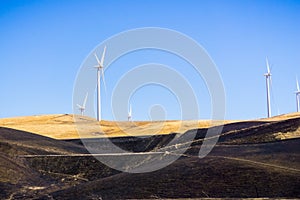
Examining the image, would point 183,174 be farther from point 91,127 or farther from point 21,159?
point 91,127

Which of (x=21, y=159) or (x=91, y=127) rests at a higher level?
(x=91, y=127)

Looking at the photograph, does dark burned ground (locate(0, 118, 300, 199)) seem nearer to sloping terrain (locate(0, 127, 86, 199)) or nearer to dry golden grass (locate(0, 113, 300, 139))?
sloping terrain (locate(0, 127, 86, 199))

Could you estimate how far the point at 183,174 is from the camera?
64.1 m

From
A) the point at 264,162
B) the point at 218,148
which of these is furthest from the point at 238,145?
the point at 264,162

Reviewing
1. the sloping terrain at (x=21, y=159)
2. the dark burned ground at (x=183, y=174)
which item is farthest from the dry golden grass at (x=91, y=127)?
the dark burned ground at (x=183, y=174)

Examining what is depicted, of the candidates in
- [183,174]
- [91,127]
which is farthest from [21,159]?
[91,127]

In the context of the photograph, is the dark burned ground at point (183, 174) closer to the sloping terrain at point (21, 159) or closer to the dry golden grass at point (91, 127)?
the sloping terrain at point (21, 159)

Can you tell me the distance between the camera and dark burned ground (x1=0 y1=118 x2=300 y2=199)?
57875mm

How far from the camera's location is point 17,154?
287 ft

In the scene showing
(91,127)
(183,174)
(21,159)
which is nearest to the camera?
(183,174)

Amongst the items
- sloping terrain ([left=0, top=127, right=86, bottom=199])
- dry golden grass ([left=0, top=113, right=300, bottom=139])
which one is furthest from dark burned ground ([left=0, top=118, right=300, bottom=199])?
dry golden grass ([left=0, top=113, right=300, bottom=139])

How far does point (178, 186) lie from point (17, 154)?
37.1m

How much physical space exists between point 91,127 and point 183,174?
10261cm

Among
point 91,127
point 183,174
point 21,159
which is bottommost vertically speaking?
point 183,174
